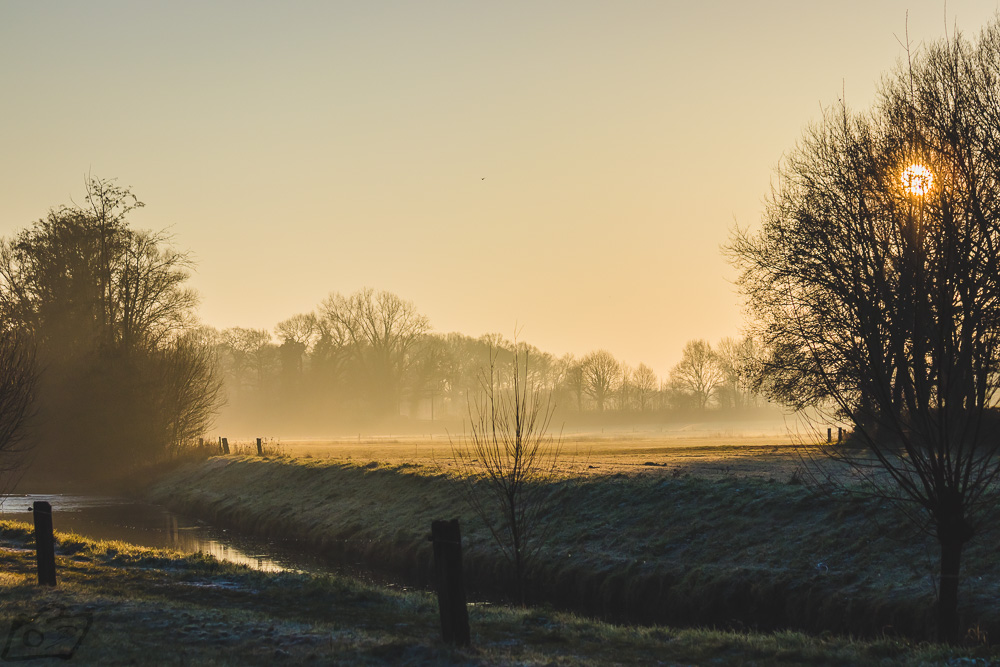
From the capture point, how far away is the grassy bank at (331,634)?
31.6 feet

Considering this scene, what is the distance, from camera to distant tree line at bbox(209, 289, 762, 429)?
11194cm

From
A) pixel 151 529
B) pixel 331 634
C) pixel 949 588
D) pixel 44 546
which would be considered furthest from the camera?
pixel 151 529

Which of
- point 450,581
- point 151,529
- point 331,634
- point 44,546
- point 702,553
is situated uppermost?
point 450,581

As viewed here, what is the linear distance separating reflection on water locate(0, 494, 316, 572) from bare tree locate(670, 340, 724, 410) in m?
101

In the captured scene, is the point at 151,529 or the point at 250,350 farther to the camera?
the point at 250,350

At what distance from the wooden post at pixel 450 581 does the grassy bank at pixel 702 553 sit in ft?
20.4

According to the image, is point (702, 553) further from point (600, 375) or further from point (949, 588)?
point (600, 375)

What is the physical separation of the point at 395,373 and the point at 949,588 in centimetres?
10441

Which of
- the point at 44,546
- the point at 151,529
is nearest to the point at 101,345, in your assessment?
the point at 151,529

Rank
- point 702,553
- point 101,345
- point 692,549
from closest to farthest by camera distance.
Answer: point 702,553 → point 692,549 → point 101,345

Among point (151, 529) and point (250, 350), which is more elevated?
point (250, 350)

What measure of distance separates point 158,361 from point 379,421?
64390mm

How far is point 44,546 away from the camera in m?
14.9

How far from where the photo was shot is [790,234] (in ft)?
113
